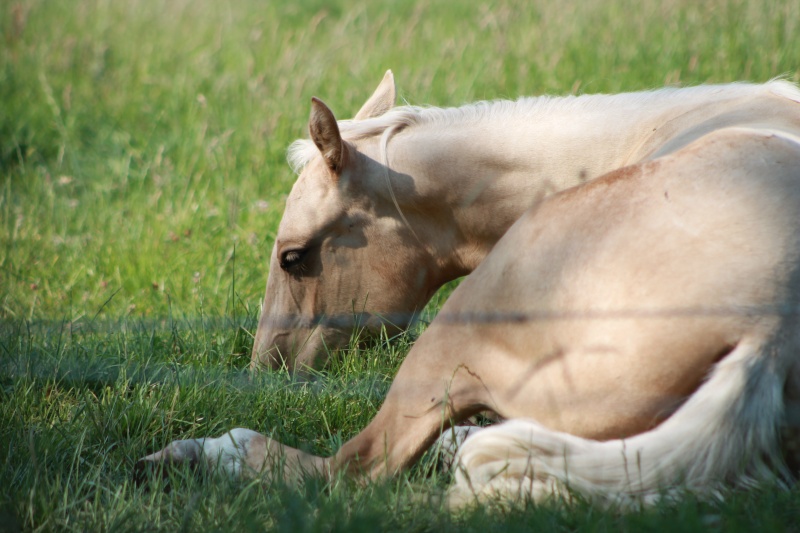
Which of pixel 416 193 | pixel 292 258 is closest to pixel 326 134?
pixel 416 193

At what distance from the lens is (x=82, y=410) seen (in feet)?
9.45

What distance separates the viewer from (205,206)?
17.1 feet

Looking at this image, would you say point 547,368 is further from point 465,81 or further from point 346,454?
point 465,81

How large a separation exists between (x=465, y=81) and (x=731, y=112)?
10.1 ft

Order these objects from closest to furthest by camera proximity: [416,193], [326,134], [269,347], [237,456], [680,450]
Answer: [680,450] → [237,456] → [326,134] → [416,193] → [269,347]

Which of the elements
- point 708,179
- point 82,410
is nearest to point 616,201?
point 708,179

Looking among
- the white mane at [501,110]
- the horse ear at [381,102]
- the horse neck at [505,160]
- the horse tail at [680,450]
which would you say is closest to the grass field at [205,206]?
the horse tail at [680,450]

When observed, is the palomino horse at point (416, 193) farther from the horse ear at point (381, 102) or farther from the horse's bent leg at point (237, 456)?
the horse's bent leg at point (237, 456)

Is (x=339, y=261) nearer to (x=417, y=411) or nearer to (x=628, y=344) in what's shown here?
(x=417, y=411)

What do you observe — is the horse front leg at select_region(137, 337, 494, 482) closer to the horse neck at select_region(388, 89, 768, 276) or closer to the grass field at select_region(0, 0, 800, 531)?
the grass field at select_region(0, 0, 800, 531)

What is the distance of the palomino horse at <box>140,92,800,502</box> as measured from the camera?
1989 mm

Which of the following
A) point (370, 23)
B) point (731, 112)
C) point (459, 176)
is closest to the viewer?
point (731, 112)

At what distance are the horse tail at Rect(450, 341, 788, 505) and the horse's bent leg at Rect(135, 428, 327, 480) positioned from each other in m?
0.67

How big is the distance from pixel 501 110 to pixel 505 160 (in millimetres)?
261
